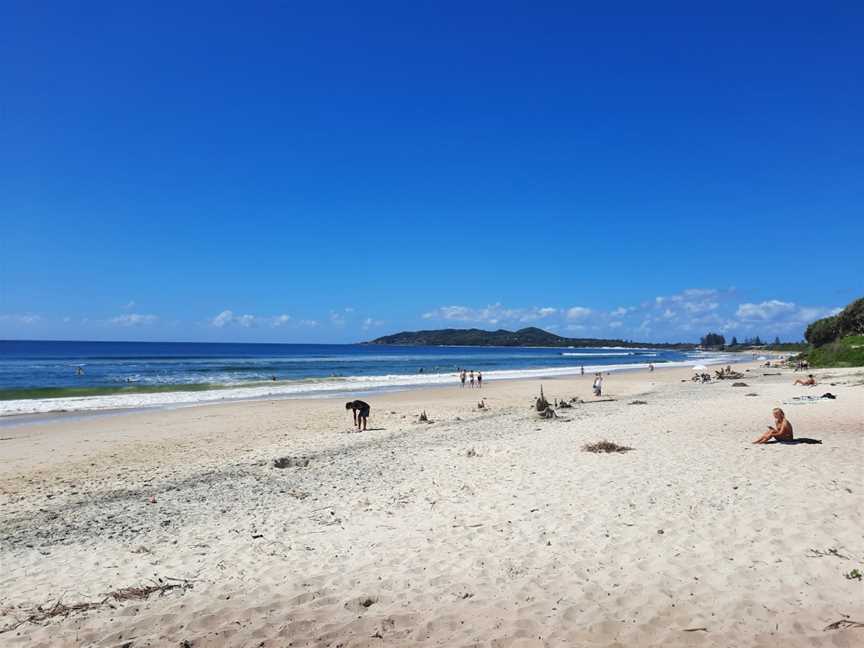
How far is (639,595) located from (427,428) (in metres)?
13.7

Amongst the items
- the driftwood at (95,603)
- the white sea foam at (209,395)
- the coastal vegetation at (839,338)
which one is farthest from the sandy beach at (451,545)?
the coastal vegetation at (839,338)

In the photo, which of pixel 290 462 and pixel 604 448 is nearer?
pixel 604 448

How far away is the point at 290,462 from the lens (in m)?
13.1

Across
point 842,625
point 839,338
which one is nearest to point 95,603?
point 842,625

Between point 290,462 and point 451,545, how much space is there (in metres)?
7.04

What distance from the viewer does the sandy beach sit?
5066 mm

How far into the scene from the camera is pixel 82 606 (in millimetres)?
5539

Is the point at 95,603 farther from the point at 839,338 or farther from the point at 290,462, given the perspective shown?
the point at 839,338

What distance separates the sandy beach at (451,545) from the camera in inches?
199

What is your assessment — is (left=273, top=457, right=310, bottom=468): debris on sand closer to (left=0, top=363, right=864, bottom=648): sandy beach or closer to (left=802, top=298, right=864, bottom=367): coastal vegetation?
(left=0, top=363, right=864, bottom=648): sandy beach

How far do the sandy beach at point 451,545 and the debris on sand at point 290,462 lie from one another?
9 centimetres

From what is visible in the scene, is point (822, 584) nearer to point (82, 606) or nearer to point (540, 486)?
point (540, 486)

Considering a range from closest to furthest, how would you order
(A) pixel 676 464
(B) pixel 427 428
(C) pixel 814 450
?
1. (A) pixel 676 464
2. (C) pixel 814 450
3. (B) pixel 427 428

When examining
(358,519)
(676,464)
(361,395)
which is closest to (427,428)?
(676,464)
